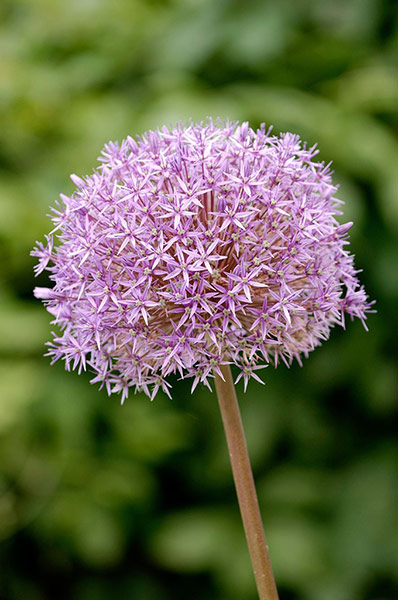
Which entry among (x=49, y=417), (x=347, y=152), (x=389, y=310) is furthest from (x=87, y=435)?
(x=347, y=152)

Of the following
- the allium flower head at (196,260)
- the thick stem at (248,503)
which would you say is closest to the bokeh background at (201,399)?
the allium flower head at (196,260)

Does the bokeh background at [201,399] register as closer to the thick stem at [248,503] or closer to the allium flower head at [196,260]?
the allium flower head at [196,260]

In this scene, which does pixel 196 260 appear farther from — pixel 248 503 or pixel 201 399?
pixel 201 399

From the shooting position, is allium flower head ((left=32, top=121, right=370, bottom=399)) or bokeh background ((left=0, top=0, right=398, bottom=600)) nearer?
allium flower head ((left=32, top=121, right=370, bottom=399))

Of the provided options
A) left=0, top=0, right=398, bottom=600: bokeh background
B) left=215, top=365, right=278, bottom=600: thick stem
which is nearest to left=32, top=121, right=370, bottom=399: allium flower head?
left=215, top=365, right=278, bottom=600: thick stem

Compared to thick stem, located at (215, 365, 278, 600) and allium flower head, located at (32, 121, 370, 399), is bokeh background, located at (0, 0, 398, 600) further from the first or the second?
thick stem, located at (215, 365, 278, 600)

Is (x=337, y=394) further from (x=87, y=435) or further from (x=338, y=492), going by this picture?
(x=87, y=435)

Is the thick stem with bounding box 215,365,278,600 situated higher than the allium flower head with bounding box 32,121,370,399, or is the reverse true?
the allium flower head with bounding box 32,121,370,399
